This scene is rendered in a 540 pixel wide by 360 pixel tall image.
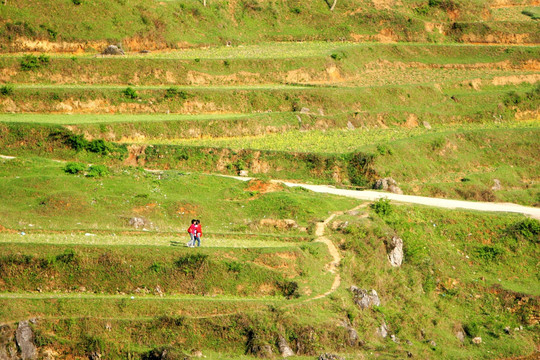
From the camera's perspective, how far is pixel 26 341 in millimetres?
25891

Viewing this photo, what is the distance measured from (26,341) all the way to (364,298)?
41.9 feet

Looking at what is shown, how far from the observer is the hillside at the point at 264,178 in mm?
28719

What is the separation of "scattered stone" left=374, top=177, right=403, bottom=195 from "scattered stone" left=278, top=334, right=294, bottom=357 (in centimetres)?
1912

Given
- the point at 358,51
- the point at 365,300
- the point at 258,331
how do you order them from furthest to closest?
the point at 358,51 → the point at 365,300 → the point at 258,331

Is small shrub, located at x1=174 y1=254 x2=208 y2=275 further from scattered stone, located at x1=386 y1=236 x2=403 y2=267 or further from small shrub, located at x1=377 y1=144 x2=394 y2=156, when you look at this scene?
small shrub, located at x1=377 y1=144 x2=394 y2=156

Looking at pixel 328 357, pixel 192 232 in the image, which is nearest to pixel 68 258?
pixel 192 232

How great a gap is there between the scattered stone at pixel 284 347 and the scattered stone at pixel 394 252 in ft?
33.3

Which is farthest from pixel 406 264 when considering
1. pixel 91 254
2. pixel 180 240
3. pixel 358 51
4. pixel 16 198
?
pixel 358 51

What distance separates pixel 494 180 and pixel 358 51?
21.7 metres

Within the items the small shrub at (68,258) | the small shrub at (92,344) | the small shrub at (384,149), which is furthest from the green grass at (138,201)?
the small shrub at (384,149)

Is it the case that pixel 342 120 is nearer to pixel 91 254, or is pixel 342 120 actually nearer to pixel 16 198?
pixel 16 198

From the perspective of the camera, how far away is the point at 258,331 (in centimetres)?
2816

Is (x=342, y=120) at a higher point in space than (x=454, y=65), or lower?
lower

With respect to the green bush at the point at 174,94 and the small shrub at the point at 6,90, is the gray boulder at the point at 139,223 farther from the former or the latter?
the green bush at the point at 174,94
